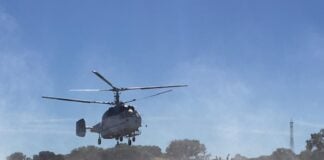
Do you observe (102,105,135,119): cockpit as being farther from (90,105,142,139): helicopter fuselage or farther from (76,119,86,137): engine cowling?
(76,119,86,137): engine cowling

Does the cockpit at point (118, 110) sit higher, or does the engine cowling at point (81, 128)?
the cockpit at point (118, 110)

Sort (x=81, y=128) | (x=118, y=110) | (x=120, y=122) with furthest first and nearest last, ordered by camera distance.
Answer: (x=81, y=128)
(x=118, y=110)
(x=120, y=122)

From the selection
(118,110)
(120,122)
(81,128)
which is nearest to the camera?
(120,122)

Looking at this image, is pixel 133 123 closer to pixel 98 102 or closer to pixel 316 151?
pixel 98 102

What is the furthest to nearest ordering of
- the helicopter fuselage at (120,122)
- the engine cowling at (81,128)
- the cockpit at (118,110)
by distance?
1. the engine cowling at (81,128)
2. the cockpit at (118,110)
3. the helicopter fuselage at (120,122)

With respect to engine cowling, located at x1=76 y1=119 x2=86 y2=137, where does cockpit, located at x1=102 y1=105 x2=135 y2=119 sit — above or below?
above

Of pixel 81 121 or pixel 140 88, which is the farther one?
pixel 81 121

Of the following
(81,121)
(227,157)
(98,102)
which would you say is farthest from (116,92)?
(227,157)

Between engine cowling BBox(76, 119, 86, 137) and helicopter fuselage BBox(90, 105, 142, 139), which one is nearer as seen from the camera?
helicopter fuselage BBox(90, 105, 142, 139)

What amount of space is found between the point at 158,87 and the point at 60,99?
13743mm

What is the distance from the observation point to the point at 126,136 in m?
89.1

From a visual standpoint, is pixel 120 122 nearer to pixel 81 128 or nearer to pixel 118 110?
pixel 118 110

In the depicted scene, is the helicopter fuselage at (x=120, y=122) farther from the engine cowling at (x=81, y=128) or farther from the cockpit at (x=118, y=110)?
the engine cowling at (x=81, y=128)

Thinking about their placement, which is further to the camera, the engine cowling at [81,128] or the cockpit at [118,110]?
the engine cowling at [81,128]
